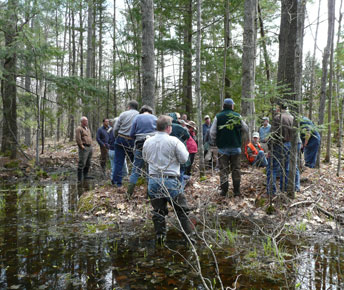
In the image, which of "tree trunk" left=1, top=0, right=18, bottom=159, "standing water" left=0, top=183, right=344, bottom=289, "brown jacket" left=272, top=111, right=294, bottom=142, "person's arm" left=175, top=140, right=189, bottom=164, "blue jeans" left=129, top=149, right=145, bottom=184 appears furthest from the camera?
"tree trunk" left=1, top=0, right=18, bottom=159

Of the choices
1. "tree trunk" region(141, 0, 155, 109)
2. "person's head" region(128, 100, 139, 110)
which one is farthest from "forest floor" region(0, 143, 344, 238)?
"tree trunk" region(141, 0, 155, 109)

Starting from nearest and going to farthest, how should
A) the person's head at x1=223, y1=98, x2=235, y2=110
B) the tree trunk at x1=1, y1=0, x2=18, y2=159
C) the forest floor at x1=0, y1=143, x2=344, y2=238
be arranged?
the forest floor at x1=0, y1=143, x2=344, y2=238 < the person's head at x1=223, y1=98, x2=235, y2=110 < the tree trunk at x1=1, y1=0, x2=18, y2=159

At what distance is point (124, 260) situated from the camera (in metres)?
3.68

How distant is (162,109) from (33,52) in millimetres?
6286

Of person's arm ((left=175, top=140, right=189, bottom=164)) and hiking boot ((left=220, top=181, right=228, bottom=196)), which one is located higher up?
person's arm ((left=175, top=140, right=189, bottom=164))

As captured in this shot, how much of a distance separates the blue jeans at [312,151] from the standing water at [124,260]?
516cm

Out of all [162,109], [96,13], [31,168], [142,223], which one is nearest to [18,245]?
[142,223]

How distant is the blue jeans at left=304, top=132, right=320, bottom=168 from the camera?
8.58 metres

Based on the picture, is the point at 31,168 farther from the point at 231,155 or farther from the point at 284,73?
the point at 284,73

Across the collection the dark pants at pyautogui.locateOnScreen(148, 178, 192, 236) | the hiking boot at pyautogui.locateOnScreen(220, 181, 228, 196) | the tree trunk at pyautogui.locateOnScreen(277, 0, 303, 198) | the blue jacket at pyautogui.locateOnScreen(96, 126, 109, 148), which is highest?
the tree trunk at pyautogui.locateOnScreen(277, 0, 303, 198)

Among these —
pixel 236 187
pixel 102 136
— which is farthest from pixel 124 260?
pixel 102 136

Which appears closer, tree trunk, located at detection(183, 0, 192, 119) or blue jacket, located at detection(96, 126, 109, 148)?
blue jacket, located at detection(96, 126, 109, 148)

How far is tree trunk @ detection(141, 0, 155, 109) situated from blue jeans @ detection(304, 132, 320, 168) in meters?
5.44

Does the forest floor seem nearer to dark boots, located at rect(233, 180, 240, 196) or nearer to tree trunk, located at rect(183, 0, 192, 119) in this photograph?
dark boots, located at rect(233, 180, 240, 196)
